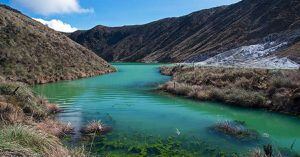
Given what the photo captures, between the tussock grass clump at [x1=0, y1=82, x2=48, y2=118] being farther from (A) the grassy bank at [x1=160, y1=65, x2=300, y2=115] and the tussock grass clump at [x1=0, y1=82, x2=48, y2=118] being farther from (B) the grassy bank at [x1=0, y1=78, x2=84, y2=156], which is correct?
(A) the grassy bank at [x1=160, y1=65, x2=300, y2=115]

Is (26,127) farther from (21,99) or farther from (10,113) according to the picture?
(21,99)

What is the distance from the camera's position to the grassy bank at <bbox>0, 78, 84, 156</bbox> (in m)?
9.30

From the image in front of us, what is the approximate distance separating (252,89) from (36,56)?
33683 mm

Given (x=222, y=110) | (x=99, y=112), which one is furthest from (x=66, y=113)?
(x=222, y=110)

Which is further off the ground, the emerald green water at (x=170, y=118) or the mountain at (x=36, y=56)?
the mountain at (x=36, y=56)

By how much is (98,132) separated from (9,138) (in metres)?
8.10

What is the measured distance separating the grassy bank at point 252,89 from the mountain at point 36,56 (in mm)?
18787

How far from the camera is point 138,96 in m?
33.8

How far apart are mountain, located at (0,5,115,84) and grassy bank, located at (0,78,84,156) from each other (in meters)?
22.5

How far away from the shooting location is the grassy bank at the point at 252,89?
26.0 meters

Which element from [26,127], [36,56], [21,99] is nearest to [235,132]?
[26,127]

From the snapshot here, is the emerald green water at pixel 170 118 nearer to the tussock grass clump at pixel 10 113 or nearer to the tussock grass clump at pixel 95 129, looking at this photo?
the tussock grass clump at pixel 95 129

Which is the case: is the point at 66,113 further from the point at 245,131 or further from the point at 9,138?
the point at 9,138

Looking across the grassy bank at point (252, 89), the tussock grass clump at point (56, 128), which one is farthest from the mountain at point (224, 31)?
the tussock grass clump at point (56, 128)
